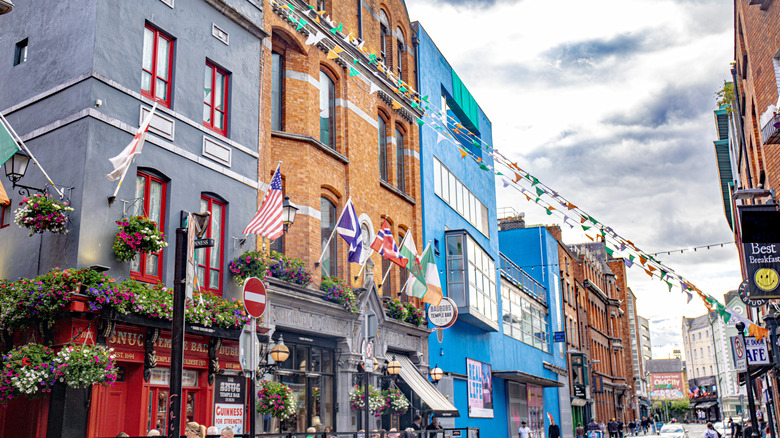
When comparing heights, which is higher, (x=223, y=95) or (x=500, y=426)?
(x=223, y=95)

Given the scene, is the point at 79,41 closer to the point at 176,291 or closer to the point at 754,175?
the point at 176,291

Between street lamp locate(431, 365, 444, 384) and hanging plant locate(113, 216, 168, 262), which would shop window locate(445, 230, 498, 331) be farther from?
hanging plant locate(113, 216, 168, 262)

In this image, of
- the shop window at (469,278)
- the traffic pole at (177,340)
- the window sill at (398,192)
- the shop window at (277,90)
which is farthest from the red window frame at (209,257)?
the shop window at (469,278)

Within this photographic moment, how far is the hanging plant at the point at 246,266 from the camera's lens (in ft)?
50.0

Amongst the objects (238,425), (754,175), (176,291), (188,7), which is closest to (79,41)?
(188,7)

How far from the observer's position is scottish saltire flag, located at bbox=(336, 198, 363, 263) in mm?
18141

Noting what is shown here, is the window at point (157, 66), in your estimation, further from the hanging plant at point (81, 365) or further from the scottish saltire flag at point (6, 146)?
the hanging plant at point (81, 365)

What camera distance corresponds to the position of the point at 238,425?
1500 centimetres

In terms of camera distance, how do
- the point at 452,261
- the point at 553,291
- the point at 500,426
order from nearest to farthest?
the point at 452,261, the point at 500,426, the point at 553,291

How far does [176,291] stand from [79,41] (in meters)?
6.66

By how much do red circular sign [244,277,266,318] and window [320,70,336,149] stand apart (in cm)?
1094

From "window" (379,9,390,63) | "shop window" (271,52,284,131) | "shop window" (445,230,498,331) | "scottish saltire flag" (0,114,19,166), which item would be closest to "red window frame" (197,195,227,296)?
"shop window" (271,52,284,131)

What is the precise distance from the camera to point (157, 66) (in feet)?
48.3

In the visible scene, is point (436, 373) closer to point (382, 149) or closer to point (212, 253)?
point (382, 149)
